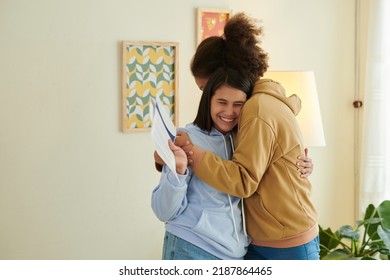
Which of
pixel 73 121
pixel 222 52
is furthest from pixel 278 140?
pixel 73 121

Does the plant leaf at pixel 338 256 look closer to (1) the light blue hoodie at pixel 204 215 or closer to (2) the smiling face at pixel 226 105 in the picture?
(1) the light blue hoodie at pixel 204 215

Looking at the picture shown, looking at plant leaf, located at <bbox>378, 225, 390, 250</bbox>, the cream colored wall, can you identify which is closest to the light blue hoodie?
plant leaf, located at <bbox>378, 225, 390, 250</bbox>

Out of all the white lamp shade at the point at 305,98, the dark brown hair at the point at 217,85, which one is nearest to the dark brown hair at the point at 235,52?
the dark brown hair at the point at 217,85

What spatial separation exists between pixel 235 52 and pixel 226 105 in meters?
0.15

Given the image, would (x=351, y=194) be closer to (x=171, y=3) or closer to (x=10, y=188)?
(x=171, y=3)

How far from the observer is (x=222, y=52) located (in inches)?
70.0

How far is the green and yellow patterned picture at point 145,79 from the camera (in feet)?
9.36

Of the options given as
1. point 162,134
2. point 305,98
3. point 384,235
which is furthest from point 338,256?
point 162,134

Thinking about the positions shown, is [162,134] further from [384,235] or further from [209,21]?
[209,21]

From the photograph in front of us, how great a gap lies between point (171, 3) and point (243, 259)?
59.9 inches

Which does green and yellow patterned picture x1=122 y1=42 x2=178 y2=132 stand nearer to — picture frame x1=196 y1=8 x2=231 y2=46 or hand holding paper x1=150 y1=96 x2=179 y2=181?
picture frame x1=196 y1=8 x2=231 y2=46

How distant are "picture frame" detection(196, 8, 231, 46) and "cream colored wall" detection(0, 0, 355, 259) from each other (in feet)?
0.11

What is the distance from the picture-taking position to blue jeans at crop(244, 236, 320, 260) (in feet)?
5.77

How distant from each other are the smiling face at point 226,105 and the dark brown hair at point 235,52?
68 mm
